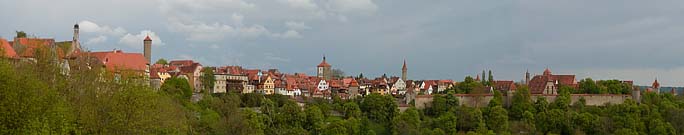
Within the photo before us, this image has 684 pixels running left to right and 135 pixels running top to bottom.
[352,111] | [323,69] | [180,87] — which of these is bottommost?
[352,111]

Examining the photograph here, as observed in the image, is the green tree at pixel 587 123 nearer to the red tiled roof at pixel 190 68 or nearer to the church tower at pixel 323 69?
the red tiled roof at pixel 190 68

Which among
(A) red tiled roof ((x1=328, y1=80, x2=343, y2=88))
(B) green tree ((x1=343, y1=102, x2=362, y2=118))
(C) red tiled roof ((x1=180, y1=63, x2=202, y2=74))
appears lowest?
(B) green tree ((x1=343, y1=102, x2=362, y2=118))

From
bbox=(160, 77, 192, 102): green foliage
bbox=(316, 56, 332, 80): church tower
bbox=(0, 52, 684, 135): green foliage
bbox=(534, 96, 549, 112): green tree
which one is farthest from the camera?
bbox=(316, 56, 332, 80): church tower

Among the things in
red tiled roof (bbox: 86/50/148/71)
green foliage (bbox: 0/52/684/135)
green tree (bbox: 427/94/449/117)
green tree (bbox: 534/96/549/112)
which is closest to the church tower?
green foliage (bbox: 0/52/684/135)

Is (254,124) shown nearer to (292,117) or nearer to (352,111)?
(292,117)

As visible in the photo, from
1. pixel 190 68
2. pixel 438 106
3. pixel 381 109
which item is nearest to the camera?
pixel 381 109

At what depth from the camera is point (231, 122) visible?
47.2 metres

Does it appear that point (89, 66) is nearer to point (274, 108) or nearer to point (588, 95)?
point (274, 108)

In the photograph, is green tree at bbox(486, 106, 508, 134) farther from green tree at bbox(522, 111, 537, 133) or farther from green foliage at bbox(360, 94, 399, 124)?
green foliage at bbox(360, 94, 399, 124)

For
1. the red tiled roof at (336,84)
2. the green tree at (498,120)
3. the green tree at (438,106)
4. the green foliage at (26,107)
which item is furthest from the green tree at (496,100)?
the green foliage at (26,107)

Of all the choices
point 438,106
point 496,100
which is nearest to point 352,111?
point 438,106

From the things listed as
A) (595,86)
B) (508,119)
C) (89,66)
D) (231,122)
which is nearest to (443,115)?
(508,119)

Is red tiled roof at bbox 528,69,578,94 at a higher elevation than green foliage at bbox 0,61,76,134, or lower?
higher

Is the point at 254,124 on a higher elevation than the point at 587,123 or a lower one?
higher
